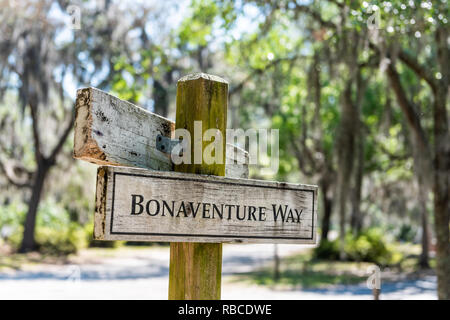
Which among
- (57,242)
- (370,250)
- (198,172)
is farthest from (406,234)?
(198,172)

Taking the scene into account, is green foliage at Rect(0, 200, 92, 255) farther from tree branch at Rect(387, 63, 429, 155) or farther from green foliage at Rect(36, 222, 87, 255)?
tree branch at Rect(387, 63, 429, 155)

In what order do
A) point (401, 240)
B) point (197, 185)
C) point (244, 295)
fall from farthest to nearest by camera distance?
point (401, 240)
point (244, 295)
point (197, 185)

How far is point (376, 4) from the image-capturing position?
4328mm

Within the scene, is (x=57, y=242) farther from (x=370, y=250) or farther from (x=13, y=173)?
(x=370, y=250)

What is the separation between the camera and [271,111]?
1045cm

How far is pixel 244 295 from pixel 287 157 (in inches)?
314

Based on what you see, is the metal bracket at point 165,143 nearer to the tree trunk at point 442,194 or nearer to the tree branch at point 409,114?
the tree trunk at point 442,194

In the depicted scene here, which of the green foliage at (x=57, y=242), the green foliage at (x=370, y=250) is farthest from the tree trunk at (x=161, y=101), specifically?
the green foliage at (x=370, y=250)

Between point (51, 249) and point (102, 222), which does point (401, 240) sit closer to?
point (51, 249)

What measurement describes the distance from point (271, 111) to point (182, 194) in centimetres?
899

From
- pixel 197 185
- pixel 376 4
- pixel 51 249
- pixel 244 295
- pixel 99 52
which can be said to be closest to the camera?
pixel 197 185

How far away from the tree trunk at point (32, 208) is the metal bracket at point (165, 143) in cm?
1587

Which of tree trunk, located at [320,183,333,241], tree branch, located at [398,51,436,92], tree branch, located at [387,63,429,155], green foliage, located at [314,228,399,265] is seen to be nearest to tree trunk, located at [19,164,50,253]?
tree trunk, located at [320,183,333,241]
